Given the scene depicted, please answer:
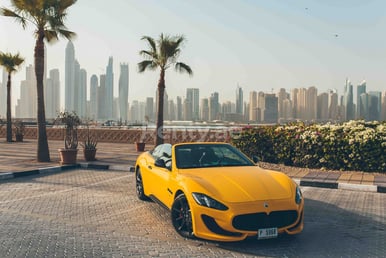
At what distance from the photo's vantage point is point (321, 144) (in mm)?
12836

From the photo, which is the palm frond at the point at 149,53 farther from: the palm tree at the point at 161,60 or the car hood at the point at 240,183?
the car hood at the point at 240,183

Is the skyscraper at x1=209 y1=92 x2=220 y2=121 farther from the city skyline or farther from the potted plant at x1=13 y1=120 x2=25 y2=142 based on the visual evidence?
the potted plant at x1=13 y1=120 x2=25 y2=142

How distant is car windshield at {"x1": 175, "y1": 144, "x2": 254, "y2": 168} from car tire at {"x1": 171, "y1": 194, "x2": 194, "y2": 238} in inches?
33.7

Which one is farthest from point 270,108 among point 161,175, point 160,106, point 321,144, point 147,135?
point 161,175

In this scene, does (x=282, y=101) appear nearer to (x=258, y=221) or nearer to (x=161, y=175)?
(x=161, y=175)

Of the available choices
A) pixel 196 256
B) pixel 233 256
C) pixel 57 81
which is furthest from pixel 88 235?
pixel 57 81

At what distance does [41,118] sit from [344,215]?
12.4 metres

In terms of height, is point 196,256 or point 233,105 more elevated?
point 233,105

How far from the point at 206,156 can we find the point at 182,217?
1507mm

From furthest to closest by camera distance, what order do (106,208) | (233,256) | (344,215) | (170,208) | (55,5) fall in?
(55,5)
(106,208)
(344,215)
(170,208)
(233,256)

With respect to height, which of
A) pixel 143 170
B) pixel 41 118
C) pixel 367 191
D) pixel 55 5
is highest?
pixel 55 5

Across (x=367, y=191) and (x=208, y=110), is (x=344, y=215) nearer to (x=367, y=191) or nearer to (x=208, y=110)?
(x=367, y=191)

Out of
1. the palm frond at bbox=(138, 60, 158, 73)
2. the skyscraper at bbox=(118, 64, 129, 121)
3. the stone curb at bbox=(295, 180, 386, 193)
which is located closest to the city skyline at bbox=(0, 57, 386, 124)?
the skyscraper at bbox=(118, 64, 129, 121)

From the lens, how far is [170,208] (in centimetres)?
622
